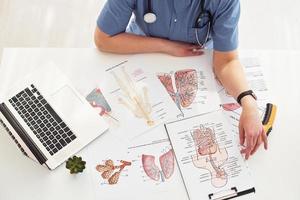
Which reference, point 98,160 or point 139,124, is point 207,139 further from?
point 98,160

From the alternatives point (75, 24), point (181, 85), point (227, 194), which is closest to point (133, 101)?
point (181, 85)

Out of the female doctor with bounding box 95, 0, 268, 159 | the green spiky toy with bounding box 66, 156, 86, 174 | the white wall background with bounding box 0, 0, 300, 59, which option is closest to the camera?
the green spiky toy with bounding box 66, 156, 86, 174

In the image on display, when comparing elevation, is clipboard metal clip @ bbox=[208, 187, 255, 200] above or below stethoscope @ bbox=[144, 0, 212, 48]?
below

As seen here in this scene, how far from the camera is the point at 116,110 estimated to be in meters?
1.18

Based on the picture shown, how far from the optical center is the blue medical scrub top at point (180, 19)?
1188mm

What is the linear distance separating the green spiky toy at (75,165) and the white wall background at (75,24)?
0.99 meters

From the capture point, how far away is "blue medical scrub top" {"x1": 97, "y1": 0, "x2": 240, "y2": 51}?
3.90ft

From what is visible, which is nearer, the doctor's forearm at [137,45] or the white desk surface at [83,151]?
the white desk surface at [83,151]

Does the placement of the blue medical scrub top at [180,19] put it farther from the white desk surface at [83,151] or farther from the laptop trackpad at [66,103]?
the laptop trackpad at [66,103]

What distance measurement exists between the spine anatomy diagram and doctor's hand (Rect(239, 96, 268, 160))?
1.11ft

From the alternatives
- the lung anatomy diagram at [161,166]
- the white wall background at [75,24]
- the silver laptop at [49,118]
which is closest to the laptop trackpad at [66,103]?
the silver laptop at [49,118]

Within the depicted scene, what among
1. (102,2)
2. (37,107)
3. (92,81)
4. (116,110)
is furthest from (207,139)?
(102,2)

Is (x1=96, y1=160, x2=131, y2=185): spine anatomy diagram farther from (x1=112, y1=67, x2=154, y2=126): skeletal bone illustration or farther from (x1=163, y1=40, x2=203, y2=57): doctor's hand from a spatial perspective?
(x1=163, y1=40, x2=203, y2=57): doctor's hand

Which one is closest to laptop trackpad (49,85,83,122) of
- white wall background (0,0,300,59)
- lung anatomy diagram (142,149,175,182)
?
lung anatomy diagram (142,149,175,182)
